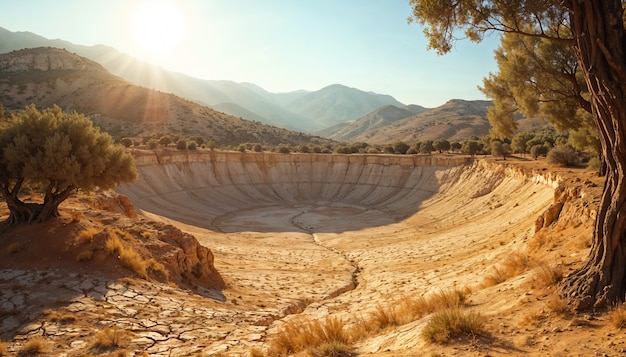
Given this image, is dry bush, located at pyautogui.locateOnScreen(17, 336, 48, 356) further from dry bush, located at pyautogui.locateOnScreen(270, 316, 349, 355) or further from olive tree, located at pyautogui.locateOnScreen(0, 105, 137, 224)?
olive tree, located at pyautogui.locateOnScreen(0, 105, 137, 224)

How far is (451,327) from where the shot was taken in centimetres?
670

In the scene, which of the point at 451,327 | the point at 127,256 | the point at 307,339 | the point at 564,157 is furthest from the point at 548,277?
the point at 564,157

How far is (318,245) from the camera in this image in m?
30.4

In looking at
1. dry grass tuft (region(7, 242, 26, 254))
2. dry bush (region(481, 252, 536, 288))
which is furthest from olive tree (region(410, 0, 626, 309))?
dry grass tuft (region(7, 242, 26, 254))

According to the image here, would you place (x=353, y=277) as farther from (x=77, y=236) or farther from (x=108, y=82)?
(x=108, y=82)

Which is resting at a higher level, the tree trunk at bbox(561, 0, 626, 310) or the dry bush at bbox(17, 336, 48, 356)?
the tree trunk at bbox(561, 0, 626, 310)

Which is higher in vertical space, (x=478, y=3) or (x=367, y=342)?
(x=478, y=3)

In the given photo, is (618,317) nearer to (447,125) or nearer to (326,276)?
(326,276)

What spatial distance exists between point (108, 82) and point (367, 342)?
10337 cm

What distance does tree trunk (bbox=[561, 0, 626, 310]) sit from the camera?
664 centimetres

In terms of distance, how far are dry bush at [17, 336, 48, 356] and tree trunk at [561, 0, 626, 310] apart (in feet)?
33.1

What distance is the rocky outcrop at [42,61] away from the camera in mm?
95625

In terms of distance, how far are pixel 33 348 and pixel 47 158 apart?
25.6ft

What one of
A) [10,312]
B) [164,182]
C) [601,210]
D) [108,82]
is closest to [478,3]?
[601,210]
